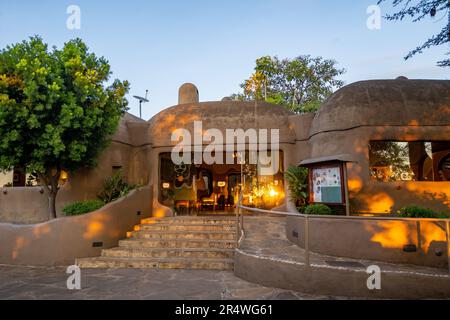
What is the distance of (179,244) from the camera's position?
7.81 meters

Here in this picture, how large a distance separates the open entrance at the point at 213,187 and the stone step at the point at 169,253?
12.1 feet

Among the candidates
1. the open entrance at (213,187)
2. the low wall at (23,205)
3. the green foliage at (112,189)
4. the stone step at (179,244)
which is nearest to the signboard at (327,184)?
the stone step at (179,244)

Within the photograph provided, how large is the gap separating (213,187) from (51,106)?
41.4 ft

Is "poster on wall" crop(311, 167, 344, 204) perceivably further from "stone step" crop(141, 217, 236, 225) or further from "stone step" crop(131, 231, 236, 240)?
"stone step" crop(141, 217, 236, 225)

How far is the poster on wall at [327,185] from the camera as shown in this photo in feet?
22.8

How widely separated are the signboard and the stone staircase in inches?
103

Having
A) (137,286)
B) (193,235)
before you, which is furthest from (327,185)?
(137,286)

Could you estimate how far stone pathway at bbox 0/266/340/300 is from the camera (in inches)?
197

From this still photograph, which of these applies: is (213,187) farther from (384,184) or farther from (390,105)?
(390,105)

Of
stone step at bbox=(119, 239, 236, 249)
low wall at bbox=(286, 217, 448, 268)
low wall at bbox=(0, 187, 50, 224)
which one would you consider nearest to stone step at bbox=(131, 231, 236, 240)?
stone step at bbox=(119, 239, 236, 249)

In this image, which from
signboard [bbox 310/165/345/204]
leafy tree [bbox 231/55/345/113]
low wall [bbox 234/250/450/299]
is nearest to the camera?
low wall [bbox 234/250/450/299]

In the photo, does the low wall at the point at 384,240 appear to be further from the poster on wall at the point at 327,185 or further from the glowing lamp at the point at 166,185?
the glowing lamp at the point at 166,185
